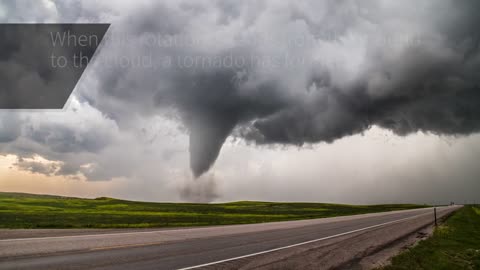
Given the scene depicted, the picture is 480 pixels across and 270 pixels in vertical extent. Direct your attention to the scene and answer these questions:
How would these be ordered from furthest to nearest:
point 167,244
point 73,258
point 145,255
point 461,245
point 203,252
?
1. point 461,245
2. point 167,244
3. point 203,252
4. point 145,255
5. point 73,258

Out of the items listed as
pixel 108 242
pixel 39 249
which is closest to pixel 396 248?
pixel 108 242

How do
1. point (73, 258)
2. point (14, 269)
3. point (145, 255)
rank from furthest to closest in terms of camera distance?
1. point (145, 255)
2. point (73, 258)
3. point (14, 269)

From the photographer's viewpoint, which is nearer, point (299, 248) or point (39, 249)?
point (39, 249)

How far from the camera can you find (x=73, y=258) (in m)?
10.3

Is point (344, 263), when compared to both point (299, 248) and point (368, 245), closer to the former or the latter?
point (299, 248)

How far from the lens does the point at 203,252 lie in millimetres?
12531

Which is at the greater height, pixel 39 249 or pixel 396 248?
pixel 39 249

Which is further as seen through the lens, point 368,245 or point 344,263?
point 368,245

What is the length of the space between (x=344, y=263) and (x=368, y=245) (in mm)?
6021

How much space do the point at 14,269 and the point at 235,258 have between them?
6.30 meters

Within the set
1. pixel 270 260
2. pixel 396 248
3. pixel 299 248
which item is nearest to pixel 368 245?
pixel 396 248

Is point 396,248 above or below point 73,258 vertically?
below

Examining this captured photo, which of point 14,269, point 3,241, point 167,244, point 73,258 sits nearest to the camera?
point 14,269

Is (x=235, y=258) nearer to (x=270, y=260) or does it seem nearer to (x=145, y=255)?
(x=270, y=260)
